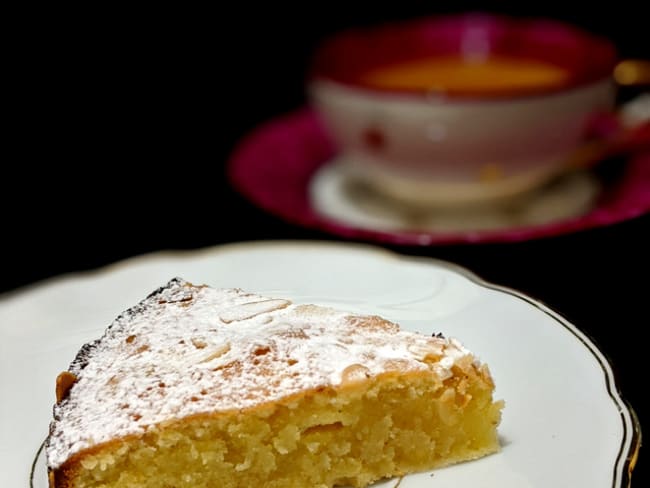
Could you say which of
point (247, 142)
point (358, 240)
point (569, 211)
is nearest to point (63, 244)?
point (247, 142)

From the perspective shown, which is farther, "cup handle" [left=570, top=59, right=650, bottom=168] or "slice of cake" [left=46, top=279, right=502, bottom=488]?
"cup handle" [left=570, top=59, right=650, bottom=168]

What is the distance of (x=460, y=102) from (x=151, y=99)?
1291mm

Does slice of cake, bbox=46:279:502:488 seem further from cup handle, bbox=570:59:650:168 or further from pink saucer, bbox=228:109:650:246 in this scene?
cup handle, bbox=570:59:650:168

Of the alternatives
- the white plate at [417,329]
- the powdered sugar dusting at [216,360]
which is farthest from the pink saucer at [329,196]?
the powdered sugar dusting at [216,360]

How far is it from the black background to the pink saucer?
101 mm

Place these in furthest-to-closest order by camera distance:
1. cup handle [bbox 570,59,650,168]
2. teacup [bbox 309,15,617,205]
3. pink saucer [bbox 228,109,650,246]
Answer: cup handle [bbox 570,59,650,168] < teacup [bbox 309,15,617,205] < pink saucer [bbox 228,109,650,246]

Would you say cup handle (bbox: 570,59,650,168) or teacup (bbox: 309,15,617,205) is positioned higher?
teacup (bbox: 309,15,617,205)

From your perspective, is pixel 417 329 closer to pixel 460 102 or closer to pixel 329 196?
pixel 460 102

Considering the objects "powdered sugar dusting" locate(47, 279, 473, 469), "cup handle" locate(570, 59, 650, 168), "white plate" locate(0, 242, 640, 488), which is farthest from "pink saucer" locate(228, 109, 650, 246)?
"powdered sugar dusting" locate(47, 279, 473, 469)

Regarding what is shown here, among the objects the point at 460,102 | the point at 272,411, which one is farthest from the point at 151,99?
the point at 272,411

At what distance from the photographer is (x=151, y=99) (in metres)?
2.47

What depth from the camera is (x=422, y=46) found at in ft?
5.82

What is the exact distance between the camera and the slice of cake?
81 cm

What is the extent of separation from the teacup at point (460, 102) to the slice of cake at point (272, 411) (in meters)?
0.67
